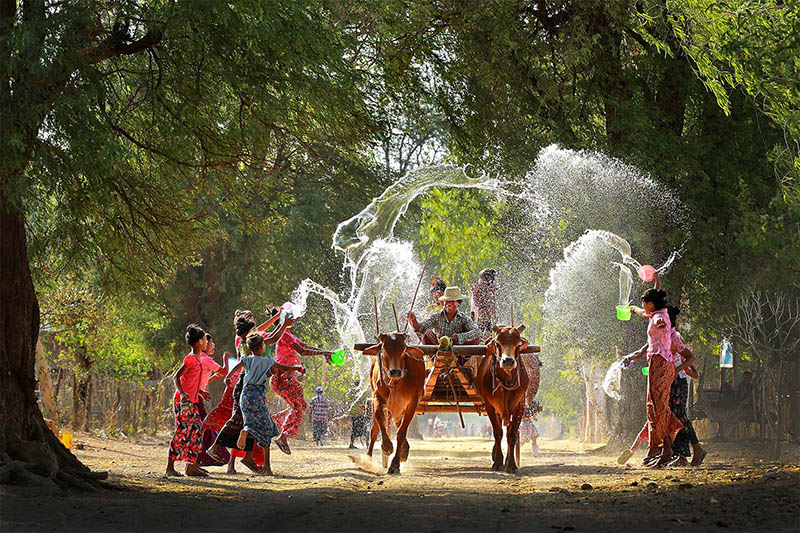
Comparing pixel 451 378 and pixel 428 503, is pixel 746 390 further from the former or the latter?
pixel 428 503

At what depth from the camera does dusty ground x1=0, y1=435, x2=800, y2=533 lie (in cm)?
904

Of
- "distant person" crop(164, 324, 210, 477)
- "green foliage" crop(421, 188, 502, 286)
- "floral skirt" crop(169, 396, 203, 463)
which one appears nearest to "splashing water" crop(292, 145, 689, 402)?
"distant person" crop(164, 324, 210, 477)

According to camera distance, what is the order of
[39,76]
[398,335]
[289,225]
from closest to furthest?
[39,76]
[398,335]
[289,225]

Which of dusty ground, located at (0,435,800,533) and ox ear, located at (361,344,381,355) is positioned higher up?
ox ear, located at (361,344,381,355)

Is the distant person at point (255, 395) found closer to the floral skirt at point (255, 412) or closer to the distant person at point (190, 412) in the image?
the floral skirt at point (255, 412)

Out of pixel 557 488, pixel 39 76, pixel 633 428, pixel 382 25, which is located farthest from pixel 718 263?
pixel 39 76

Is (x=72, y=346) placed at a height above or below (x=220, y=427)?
above

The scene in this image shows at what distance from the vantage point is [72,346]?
108ft

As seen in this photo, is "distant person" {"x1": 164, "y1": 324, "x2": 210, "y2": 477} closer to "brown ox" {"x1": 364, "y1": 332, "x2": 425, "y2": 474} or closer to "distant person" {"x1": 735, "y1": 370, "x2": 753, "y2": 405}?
"brown ox" {"x1": 364, "y1": 332, "x2": 425, "y2": 474}

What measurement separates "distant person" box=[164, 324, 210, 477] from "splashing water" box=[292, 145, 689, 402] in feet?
9.00

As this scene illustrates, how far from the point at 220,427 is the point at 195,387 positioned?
41.9 inches

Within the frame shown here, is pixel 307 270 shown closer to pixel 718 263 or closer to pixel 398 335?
pixel 718 263

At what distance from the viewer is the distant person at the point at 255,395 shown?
567 inches

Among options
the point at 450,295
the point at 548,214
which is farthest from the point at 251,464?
the point at 548,214
